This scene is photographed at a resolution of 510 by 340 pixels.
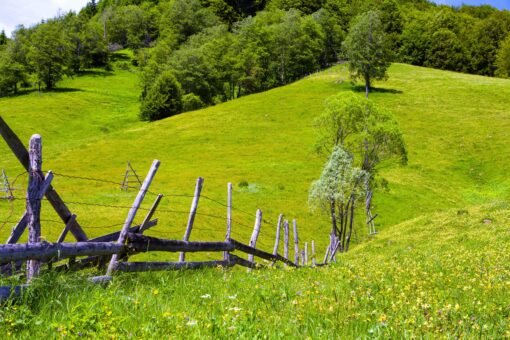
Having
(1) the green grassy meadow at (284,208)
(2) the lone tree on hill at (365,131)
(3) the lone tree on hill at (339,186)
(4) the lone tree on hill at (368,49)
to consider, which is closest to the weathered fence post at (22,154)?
(1) the green grassy meadow at (284,208)

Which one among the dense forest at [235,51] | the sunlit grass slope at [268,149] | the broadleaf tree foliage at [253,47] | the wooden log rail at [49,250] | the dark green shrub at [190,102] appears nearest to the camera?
the wooden log rail at [49,250]

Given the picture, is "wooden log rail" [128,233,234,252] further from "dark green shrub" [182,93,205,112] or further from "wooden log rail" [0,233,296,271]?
"dark green shrub" [182,93,205,112]

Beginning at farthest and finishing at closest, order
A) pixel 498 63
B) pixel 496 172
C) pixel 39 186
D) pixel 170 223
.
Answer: pixel 498 63, pixel 496 172, pixel 170 223, pixel 39 186

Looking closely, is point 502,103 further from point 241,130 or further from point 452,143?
point 241,130

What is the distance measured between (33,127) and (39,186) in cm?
11064

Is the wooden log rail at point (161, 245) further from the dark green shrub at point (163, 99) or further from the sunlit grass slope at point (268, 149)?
the dark green shrub at point (163, 99)

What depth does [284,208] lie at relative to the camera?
56500mm

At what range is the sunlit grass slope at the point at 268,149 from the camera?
54625 mm

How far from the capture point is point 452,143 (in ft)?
273

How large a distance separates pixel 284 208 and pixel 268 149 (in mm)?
25758

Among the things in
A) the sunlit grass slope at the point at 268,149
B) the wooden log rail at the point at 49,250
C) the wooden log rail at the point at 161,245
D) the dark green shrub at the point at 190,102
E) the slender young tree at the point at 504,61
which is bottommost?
the sunlit grass slope at the point at 268,149

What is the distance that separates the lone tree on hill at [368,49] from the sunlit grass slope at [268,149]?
567 cm

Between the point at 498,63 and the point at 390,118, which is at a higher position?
the point at 498,63

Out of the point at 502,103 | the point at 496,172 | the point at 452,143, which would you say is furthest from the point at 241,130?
the point at 502,103
